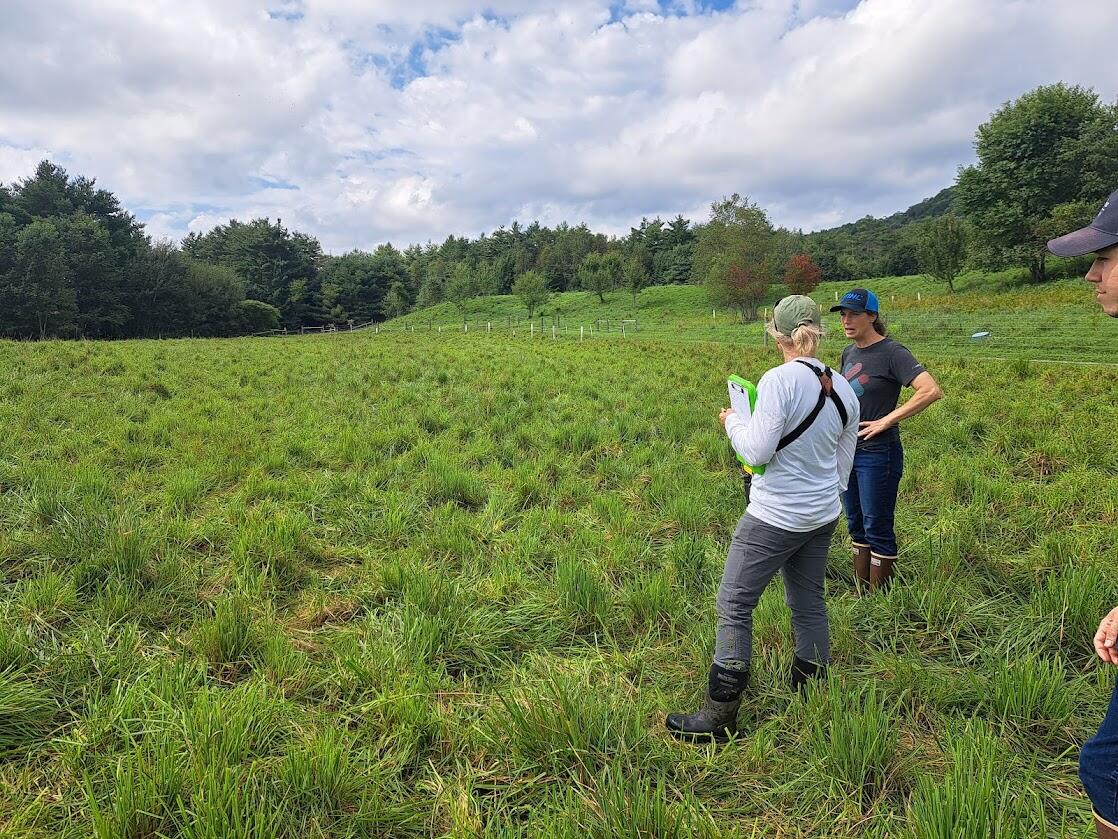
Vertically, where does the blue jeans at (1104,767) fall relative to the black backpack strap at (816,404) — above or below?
below

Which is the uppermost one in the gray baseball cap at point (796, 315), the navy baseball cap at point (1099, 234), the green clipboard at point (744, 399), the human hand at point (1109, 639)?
the navy baseball cap at point (1099, 234)

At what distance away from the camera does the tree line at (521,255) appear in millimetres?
34312

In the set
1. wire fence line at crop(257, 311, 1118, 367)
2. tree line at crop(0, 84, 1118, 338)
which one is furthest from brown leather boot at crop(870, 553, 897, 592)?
tree line at crop(0, 84, 1118, 338)

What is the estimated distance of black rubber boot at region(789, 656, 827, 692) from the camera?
2.65 m

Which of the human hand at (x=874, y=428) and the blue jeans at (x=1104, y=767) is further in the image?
the human hand at (x=874, y=428)

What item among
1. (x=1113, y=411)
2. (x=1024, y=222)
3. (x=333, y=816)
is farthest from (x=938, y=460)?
(x=1024, y=222)

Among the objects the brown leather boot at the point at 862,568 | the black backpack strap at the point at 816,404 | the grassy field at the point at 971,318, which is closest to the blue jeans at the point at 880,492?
the brown leather boot at the point at 862,568

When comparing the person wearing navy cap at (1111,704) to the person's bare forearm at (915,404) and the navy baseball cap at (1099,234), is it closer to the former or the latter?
the navy baseball cap at (1099,234)

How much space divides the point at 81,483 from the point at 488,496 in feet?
12.0

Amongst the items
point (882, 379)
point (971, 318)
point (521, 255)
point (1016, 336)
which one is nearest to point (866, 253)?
point (521, 255)

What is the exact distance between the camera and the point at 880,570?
3635mm

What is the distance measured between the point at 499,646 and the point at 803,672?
5.35 ft

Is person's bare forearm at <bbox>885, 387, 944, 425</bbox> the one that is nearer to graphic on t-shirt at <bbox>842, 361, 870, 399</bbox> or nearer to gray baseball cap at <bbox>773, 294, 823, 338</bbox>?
graphic on t-shirt at <bbox>842, 361, 870, 399</bbox>

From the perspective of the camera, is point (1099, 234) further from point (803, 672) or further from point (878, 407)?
point (878, 407)
